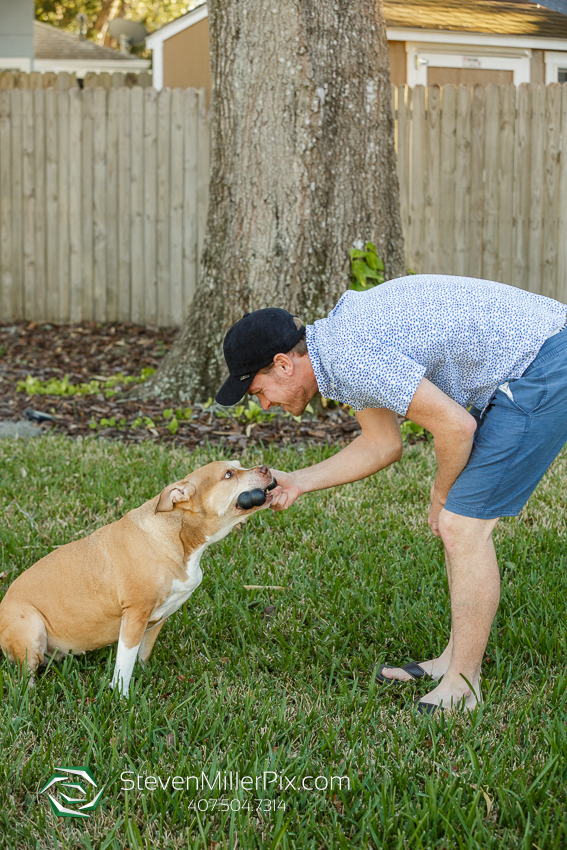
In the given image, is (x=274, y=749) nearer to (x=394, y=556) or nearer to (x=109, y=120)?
(x=394, y=556)

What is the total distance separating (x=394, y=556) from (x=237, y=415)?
8.60 ft

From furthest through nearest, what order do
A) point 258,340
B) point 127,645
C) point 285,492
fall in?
point 285,492, point 127,645, point 258,340

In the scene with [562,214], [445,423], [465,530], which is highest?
[562,214]

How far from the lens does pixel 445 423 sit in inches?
116

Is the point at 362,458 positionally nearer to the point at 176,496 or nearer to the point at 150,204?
the point at 176,496

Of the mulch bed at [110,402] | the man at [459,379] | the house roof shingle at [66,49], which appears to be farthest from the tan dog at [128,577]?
the house roof shingle at [66,49]

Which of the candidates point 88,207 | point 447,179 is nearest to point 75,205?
point 88,207

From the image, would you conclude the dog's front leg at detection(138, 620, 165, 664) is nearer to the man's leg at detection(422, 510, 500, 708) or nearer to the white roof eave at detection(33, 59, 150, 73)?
the man's leg at detection(422, 510, 500, 708)

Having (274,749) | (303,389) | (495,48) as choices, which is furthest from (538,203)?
(274,749)

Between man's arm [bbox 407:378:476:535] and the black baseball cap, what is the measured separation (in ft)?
1.86

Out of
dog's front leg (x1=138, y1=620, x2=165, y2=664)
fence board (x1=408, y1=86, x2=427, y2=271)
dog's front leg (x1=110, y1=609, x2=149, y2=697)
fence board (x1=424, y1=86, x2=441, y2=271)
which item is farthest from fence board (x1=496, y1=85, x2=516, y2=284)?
dog's front leg (x1=110, y1=609, x2=149, y2=697)

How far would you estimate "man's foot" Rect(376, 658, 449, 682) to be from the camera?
134 inches

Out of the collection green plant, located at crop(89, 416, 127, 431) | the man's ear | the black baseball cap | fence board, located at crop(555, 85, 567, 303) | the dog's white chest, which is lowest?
the dog's white chest

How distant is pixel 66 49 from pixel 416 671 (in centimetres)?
2568
